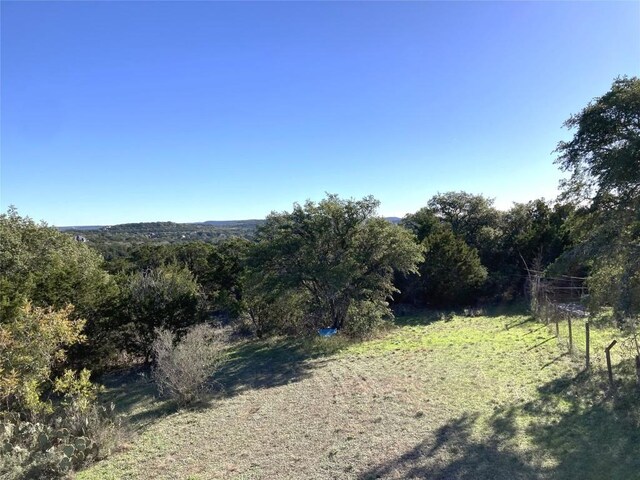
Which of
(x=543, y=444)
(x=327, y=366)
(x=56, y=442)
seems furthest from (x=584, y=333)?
(x=56, y=442)

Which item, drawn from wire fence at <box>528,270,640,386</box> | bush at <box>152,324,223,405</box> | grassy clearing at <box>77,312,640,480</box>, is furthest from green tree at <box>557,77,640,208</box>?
bush at <box>152,324,223,405</box>

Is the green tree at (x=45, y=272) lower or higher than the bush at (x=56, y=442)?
higher

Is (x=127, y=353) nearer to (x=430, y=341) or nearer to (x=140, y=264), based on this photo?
(x=430, y=341)

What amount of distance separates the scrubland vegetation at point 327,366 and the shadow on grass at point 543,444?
0.04 metres

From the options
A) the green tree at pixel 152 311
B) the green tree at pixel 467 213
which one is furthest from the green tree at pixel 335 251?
the green tree at pixel 467 213

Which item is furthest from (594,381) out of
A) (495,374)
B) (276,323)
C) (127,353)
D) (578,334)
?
(127,353)

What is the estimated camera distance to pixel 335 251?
1834 centimetres

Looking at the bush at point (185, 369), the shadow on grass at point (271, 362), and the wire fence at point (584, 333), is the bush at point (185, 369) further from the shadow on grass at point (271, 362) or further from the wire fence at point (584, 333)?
the wire fence at point (584, 333)

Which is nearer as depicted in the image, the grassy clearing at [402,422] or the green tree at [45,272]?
the grassy clearing at [402,422]

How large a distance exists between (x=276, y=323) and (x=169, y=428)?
1189cm

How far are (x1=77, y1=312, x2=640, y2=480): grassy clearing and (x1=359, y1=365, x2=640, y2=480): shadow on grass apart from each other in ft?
0.09

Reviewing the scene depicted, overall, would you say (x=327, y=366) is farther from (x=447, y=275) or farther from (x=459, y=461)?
(x=447, y=275)

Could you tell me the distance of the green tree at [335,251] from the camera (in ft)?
58.3

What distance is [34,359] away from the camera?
9008 millimetres
